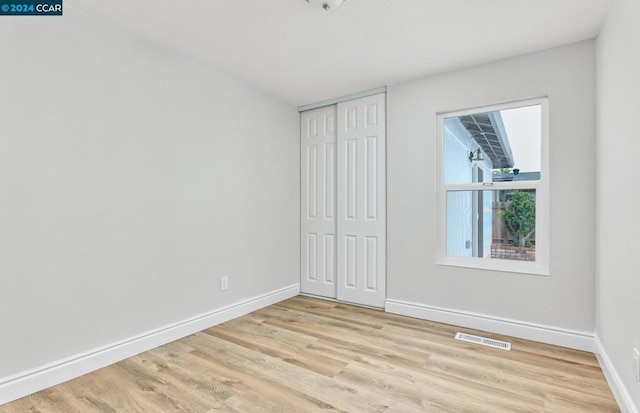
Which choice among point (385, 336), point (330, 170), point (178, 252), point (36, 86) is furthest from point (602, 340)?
point (36, 86)

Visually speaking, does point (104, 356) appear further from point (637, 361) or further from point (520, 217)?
point (520, 217)

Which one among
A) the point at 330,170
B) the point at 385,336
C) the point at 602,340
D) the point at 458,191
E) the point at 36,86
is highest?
the point at 36,86

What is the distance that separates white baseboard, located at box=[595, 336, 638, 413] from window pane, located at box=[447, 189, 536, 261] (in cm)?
79

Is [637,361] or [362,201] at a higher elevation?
[362,201]

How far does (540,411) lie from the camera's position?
176cm

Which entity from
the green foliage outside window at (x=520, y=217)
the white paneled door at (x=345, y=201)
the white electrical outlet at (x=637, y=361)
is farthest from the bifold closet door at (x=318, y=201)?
the white electrical outlet at (x=637, y=361)

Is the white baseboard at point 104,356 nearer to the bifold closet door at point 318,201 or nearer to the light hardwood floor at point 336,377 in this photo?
the light hardwood floor at point 336,377

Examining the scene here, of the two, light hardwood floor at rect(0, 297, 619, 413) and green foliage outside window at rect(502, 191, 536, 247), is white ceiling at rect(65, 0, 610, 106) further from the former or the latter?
light hardwood floor at rect(0, 297, 619, 413)

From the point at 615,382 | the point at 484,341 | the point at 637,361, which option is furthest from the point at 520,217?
the point at 637,361

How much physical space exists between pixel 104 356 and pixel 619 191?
3.43 meters

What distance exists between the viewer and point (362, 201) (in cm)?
366

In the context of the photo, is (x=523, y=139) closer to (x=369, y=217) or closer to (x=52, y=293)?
(x=369, y=217)

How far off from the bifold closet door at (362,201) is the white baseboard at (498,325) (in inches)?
12.9

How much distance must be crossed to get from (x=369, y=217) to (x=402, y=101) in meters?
1.27
